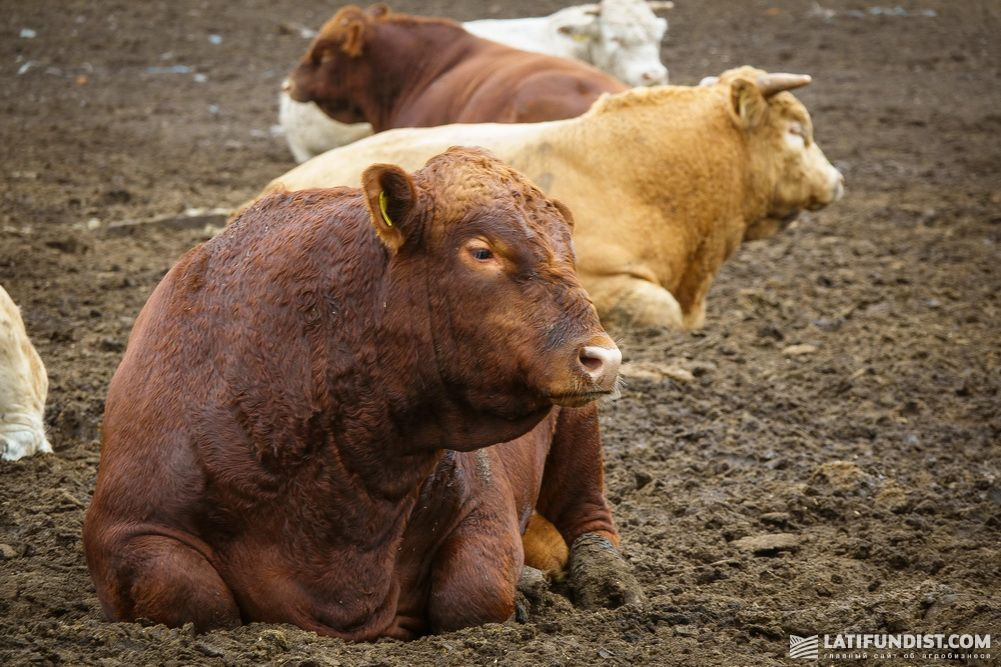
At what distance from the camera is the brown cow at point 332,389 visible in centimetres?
358

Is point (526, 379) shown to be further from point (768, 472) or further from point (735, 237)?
point (735, 237)

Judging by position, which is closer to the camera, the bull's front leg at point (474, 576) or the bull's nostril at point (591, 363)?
the bull's nostril at point (591, 363)

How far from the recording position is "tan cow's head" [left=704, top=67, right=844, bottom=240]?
328 inches

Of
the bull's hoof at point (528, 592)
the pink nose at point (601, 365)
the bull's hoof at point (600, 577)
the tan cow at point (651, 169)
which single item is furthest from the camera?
the tan cow at point (651, 169)

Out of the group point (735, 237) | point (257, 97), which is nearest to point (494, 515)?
point (735, 237)

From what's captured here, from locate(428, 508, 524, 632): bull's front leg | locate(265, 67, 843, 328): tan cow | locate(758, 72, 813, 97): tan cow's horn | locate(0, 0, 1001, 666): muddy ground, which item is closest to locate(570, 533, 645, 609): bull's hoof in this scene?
locate(0, 0, 1001, 666): muddy ground

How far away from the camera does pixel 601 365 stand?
3449 millimetres

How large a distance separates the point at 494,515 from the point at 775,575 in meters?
1.24

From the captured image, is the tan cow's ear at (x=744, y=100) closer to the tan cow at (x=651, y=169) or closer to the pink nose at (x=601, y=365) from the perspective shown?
the tan cow at (x=651, y=169)

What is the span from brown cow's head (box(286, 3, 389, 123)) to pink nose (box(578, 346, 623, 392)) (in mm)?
Result: 9146

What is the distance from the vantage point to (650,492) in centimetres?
584

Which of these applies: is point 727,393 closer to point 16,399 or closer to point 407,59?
point 16,399

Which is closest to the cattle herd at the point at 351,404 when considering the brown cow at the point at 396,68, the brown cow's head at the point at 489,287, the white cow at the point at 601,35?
the brown cow's head at the point at 489,287

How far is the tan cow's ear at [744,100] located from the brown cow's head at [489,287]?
489 centimetres
